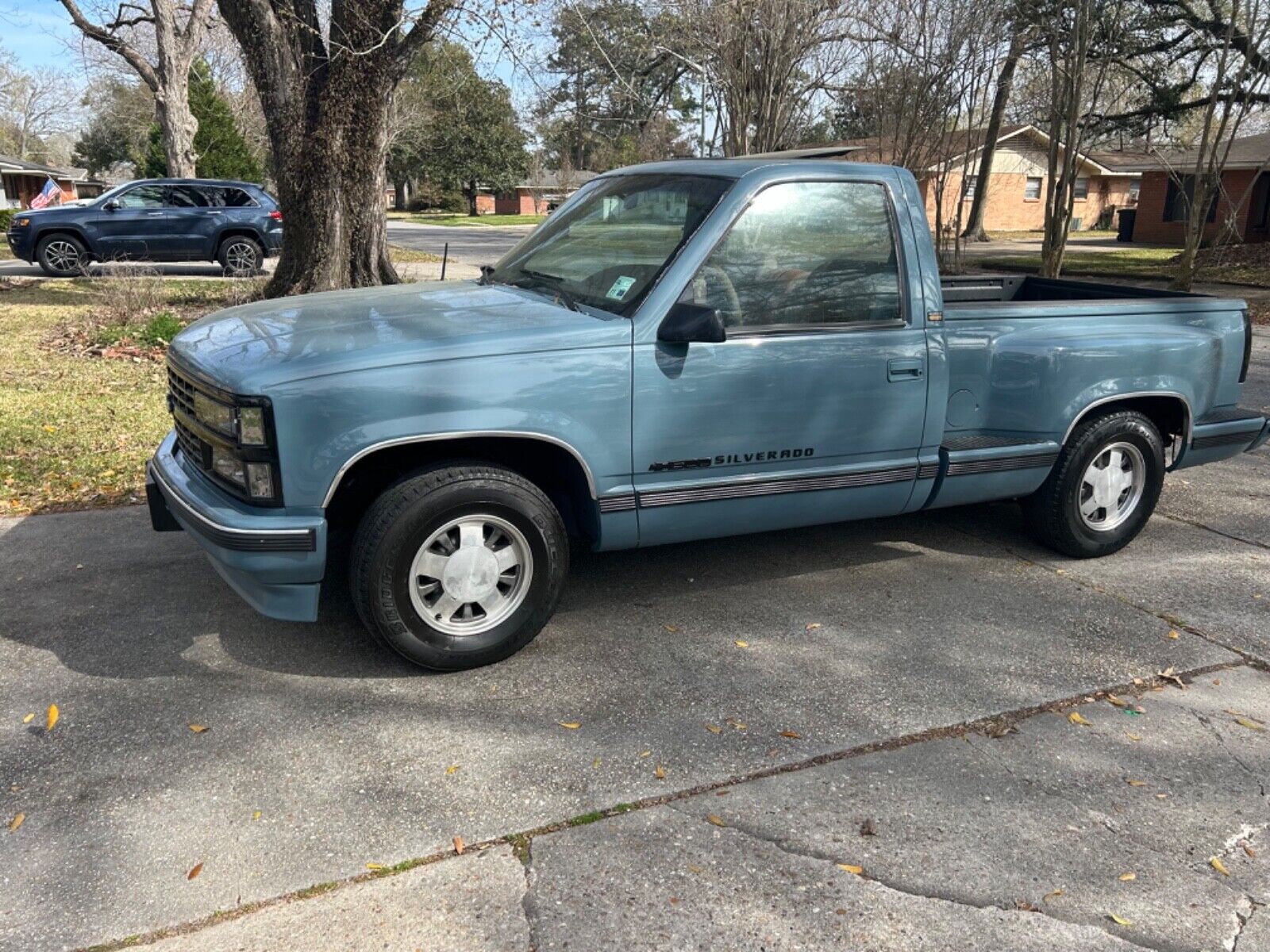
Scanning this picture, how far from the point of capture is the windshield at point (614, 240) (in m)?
4.14

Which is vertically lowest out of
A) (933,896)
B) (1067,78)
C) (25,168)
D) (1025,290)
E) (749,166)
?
(933,896)

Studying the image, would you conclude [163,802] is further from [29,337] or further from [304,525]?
[29,337]

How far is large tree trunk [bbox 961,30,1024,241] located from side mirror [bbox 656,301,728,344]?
1818 centimetres

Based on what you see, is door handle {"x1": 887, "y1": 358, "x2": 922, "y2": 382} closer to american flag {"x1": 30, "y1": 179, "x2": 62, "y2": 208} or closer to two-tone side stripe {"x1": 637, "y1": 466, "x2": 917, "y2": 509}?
two-tone side stripe {"x1": 637, "y1": 466, "x2": 917, "y2": 509}

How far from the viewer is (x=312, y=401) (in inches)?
136

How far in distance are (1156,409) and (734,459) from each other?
2.68 m

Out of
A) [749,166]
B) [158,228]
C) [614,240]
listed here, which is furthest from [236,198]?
[749,166]

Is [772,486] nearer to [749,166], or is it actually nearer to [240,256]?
[749,166]

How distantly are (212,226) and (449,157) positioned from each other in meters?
44.8

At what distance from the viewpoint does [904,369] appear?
14.5 feet

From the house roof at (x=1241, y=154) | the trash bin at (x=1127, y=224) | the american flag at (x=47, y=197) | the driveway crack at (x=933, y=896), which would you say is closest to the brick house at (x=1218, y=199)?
the house roof at (x=1241, y=154)

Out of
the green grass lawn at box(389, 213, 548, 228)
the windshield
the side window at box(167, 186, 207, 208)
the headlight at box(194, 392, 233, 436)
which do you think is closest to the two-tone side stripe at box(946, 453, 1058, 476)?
the windshield

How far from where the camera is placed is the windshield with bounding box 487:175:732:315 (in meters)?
4.14

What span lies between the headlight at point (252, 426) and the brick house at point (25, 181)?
4976 cm
